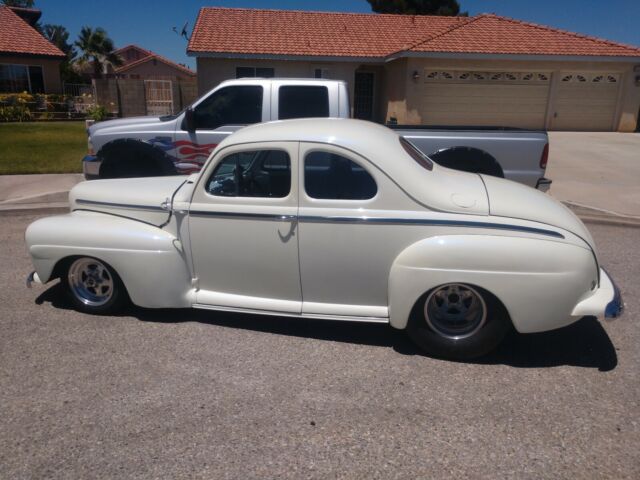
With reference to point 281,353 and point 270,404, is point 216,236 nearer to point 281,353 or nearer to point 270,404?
point 281,353

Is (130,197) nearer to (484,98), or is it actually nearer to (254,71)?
(254,71)

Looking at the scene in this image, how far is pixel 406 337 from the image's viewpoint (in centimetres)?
440

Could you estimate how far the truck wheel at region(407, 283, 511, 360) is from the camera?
387 cm

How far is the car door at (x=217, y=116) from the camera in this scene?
7.52 meters

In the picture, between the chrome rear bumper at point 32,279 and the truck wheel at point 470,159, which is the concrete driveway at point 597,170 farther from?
the chrome rear bumper at point 32,279

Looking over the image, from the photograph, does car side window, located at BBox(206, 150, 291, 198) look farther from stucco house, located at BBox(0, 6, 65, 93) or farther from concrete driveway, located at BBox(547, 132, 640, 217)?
stucco house, located at BBox(0, 6, 65, 93)

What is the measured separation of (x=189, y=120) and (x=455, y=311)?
16.1ft

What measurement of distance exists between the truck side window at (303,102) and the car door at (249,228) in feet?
11.5

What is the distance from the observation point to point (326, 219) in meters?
3.96

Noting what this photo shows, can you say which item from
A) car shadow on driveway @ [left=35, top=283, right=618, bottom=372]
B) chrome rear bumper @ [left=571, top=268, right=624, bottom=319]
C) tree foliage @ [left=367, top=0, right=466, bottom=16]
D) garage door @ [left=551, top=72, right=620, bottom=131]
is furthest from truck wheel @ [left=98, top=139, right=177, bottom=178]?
tree foliage @ [left=367, top=0, right=466, bottom=16]

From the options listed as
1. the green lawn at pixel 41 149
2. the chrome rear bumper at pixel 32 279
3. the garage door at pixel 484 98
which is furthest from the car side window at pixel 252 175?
the garage door at pixel 484 98

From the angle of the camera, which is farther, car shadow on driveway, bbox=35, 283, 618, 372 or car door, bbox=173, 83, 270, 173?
car door, bbox=173, 83, 270, 173

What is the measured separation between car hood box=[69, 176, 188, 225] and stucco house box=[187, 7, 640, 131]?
1613cm

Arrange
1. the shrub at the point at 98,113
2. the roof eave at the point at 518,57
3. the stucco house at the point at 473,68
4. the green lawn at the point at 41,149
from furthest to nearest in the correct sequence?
the shrub at the point at 98,113 < the stucco house at the point at 473,68 < the roof eave at the point at 518,57 < the green lawn at the point at 41,149
